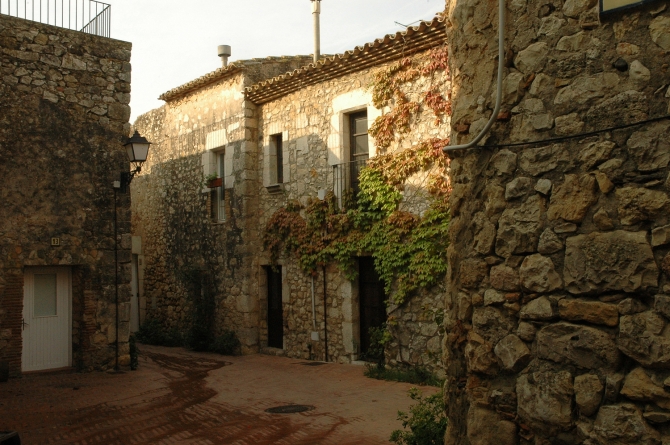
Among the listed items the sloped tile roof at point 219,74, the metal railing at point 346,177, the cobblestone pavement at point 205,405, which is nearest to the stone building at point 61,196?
the cobblestone pavement at point 205,405

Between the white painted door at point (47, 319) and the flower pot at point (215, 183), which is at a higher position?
the flower pot at point (215, 183)

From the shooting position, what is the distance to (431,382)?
30.3 ft

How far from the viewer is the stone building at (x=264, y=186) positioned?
10742mm

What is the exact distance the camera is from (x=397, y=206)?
10.4 metres

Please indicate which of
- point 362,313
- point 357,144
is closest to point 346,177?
point 357,144

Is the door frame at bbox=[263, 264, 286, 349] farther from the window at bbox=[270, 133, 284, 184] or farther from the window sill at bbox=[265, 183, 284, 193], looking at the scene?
the window at bbox=[270, 133, 284, 184]

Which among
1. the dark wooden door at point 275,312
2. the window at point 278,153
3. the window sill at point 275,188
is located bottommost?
the dark wooden door at point 275,312

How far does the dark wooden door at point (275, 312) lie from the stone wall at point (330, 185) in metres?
0.23

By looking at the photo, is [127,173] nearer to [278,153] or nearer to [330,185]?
[278,153]

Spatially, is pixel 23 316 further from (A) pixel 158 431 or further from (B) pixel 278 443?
(B) pixel 278 443

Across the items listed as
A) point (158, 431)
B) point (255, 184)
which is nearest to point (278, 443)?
point (158, 431)

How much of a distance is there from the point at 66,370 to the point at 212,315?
421cm

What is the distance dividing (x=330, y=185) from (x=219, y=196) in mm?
3913

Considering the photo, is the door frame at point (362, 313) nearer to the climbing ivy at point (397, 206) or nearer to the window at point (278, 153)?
→ the climbing ivy at point (397, 206)
